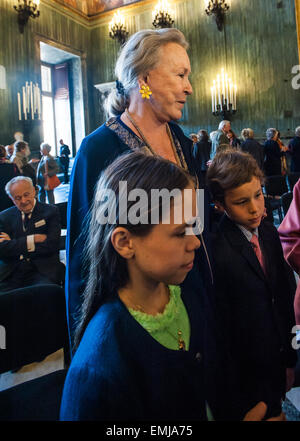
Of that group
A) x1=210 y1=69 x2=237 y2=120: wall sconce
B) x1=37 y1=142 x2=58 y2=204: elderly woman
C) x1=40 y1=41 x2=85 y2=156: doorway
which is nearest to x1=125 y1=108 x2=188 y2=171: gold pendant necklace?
x1=37 y1=142 x2=58 y2=204: elderly woman

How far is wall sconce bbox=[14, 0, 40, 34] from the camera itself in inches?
401

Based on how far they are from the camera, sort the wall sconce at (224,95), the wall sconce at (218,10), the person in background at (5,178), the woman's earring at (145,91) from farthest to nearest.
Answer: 1. the wall sconce at (224,95)
2. the wall sconce at (218,10)
3. the person in background at (5,178)
4. the woman's earring at (145,91)

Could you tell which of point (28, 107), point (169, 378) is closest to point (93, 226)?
point (169, 378)

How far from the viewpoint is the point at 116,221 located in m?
0.99

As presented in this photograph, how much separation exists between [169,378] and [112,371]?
0.60 feet

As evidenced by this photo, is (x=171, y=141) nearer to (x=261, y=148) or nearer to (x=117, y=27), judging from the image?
(x=261, y=148)

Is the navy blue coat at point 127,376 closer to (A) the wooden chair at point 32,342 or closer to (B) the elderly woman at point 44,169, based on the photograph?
(A) the wooden chair at point 32,342

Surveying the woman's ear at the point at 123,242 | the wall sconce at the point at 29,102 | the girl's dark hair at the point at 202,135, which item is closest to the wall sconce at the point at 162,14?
the wall sconce at the point at 29,102

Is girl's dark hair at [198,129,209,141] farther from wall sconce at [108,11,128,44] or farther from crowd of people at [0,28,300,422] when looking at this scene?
crowd of people at [0,28,300,422]

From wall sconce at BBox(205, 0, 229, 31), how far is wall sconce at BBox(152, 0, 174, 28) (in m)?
1.31

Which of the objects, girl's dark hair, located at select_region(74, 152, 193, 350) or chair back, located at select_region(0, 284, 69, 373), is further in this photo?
chair back, located at select_region(0, 284, 69, 373)

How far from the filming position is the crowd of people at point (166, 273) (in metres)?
0.91

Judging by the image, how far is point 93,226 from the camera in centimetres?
108
